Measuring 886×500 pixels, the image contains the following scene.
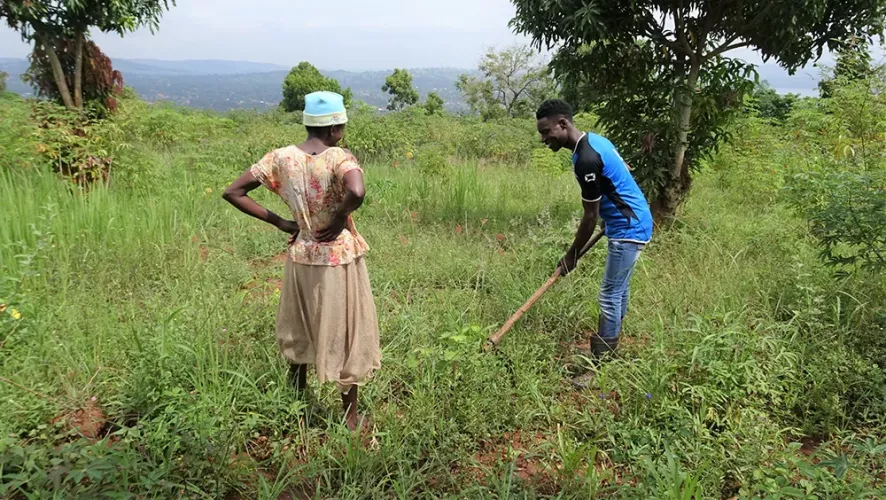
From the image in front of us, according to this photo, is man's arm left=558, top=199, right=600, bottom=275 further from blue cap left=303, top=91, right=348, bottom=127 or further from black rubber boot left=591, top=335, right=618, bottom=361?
blue cap left=303, top=91, right=348, bottom=127

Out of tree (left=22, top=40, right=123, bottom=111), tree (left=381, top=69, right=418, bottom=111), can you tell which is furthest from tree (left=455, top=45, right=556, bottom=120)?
tree (left=22, top=40, right=123, bottom=111)

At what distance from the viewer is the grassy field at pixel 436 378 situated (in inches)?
77.4

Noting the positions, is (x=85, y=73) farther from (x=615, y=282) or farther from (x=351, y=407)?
(x=615, y=282)

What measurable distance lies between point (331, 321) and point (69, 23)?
16.2ft

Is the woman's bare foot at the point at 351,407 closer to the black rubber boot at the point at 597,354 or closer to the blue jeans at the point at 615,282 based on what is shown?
the black rubber boot at the point at 597,354

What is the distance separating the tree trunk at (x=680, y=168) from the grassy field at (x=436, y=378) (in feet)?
2.45

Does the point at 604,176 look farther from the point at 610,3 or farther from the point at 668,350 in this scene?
the point at 610,3

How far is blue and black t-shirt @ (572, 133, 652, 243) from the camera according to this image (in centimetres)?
251

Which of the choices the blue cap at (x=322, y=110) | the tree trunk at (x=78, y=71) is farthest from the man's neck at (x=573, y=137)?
the tree trunk at (x=78, y=71)

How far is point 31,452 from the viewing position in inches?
70.8

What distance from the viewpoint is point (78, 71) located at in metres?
5.16

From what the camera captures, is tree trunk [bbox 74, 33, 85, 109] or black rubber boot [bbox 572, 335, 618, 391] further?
tree trunk [bbox 74, 33, 85, 109]

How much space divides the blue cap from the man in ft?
3.64

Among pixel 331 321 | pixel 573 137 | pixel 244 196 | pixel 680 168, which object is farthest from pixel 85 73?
pixel 680 168
